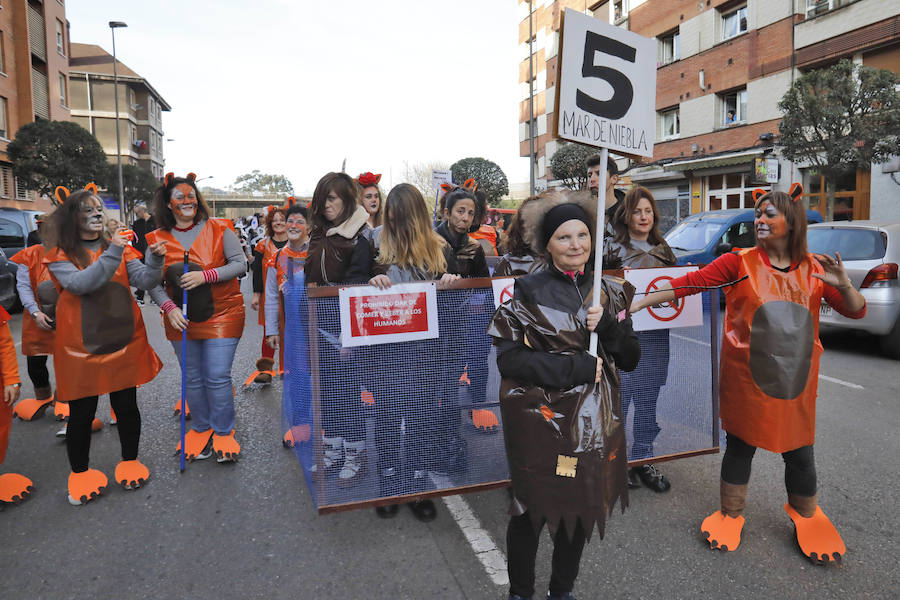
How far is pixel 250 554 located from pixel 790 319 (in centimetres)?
284

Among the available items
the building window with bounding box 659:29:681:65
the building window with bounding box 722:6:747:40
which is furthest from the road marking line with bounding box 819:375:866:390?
the building window with bounding box 659:29:681:65

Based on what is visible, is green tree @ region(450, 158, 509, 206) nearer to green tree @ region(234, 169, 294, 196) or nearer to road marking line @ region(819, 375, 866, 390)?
road marking line @ region(819, 375, 866, 390)

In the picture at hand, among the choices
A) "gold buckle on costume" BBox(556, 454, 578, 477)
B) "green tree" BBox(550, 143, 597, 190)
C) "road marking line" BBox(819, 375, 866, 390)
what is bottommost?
"road marking line" BBox(819, 375, 866, 390)

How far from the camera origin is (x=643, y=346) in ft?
12.2

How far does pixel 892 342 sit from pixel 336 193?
6.67m

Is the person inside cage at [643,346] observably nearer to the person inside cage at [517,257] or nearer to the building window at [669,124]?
the person inside cage at [517,257]

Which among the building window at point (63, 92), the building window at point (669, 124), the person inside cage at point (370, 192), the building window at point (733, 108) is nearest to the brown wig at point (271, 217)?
the person inside cage at point (370, 192)

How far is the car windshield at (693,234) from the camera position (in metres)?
11.3

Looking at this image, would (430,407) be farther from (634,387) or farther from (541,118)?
(541,118)

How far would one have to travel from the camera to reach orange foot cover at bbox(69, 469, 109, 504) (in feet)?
12.1

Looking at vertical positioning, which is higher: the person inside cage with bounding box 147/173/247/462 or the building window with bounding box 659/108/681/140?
the building window with bounding box 659/108/681/140

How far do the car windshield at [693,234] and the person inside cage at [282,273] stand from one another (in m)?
7.81

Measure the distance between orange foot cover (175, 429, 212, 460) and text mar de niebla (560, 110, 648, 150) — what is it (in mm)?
3359

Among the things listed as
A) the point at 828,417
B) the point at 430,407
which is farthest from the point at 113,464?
the point at 828,417
